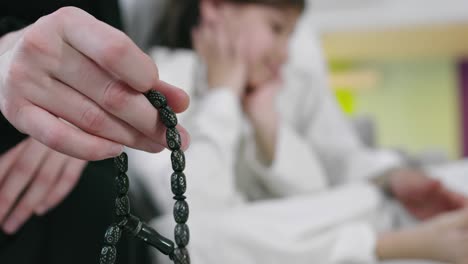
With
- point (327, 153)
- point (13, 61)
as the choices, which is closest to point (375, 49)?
point (327, 153)

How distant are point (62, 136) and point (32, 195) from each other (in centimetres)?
11

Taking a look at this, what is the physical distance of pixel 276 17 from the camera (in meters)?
0.33

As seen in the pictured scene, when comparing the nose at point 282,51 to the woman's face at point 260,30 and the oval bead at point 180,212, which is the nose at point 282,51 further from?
the oval bead at point 180,212

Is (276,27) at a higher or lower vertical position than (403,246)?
higher

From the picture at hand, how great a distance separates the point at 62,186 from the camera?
0.70ft

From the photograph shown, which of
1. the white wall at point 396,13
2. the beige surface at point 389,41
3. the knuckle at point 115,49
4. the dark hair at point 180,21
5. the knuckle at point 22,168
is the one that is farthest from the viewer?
the beige surface at point 389,41

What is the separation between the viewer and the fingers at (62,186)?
0.21 metres

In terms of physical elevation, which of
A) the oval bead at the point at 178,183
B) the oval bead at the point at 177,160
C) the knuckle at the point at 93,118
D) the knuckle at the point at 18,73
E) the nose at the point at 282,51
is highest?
the nose at the point at 282,51

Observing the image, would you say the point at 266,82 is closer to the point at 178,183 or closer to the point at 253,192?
the point at 253,192

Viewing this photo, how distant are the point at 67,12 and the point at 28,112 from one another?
2cm

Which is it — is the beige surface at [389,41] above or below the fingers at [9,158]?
above

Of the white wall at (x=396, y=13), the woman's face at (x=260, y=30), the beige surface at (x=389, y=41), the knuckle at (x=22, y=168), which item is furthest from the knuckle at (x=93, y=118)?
the beige surface at (x=389, y=41)

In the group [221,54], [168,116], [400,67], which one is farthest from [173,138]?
[400,67]

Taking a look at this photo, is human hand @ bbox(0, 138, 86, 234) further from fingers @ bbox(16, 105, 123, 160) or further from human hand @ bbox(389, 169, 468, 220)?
human hand @ bbox(389, 169, 468, 220)
